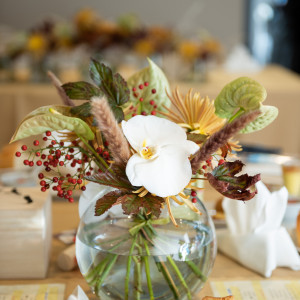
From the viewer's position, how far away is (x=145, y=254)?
749mm

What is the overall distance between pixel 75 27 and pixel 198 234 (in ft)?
9.37

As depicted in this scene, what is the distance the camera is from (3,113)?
9.36 feet

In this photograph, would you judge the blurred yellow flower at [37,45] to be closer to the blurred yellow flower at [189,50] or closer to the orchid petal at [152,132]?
the blurred yellow flower at [189,50]

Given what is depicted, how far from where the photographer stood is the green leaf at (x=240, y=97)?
70cm

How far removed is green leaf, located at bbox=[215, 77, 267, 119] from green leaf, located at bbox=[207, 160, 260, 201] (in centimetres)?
9

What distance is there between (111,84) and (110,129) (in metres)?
0.12

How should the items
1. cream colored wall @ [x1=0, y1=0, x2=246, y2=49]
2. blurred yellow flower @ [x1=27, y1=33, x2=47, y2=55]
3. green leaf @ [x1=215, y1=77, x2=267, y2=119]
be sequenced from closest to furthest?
green leaf @ [x1=215, y1=77, x2=267, y2=119]
blurred yellow flower @ [x1=27, y1=33, x2=47, y2=55]
cream colored wall @ [x1=0, y1=0, x2=246, y2=49]

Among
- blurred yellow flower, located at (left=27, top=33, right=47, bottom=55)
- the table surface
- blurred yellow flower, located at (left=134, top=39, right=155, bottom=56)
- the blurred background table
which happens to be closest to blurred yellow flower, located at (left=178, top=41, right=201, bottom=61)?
blurred yellow flower, located at (left=134, top=39, right=155, bottom=56)

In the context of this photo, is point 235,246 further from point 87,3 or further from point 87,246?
point 87,3

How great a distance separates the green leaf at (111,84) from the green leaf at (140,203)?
0.12 metres

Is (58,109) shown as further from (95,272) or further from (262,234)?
(262,234)

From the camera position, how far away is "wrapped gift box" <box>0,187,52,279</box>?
0.89m

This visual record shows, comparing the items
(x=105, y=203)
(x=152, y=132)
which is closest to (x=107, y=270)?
(x=105, y=203)

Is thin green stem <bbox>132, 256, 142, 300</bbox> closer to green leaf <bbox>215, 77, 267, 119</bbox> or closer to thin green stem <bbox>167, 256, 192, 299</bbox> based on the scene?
thin green stem <bbox>167, 256, 192, 299</bbox>
